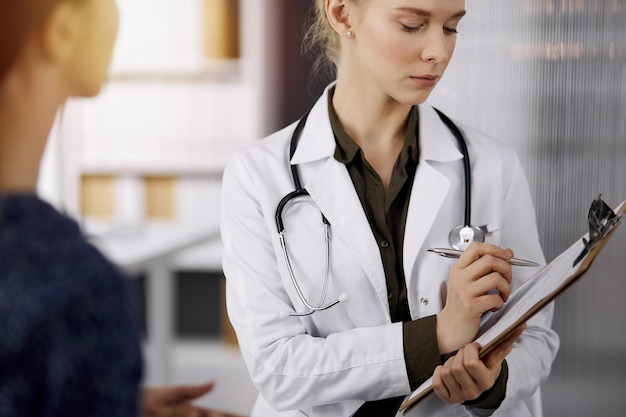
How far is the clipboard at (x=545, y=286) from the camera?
0.71 metres

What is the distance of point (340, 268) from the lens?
3.07ft

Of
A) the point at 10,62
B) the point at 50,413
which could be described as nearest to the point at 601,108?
the point at 10,62

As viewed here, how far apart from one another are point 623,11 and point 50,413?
1.13 metres

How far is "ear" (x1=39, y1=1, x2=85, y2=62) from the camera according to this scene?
2.11ft

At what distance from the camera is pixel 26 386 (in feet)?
1.49

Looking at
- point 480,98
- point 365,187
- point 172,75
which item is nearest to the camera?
point 365,187

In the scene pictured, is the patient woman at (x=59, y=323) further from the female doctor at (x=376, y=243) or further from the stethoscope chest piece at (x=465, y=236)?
the stethoscope chest piece at (x=465, y=236)

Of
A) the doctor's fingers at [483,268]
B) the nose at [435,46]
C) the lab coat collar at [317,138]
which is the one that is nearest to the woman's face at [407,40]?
the nose at [435,46]

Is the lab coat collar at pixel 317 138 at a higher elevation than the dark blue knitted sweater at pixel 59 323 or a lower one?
higher

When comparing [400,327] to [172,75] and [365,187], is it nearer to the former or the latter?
[365,187]

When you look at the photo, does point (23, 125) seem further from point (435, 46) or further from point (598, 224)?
point (598, 224)

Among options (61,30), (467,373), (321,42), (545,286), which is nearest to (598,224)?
(545,286)

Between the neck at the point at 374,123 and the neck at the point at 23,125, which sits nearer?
the neck at the point at 23,125


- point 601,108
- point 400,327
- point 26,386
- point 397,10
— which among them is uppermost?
point 397,10
